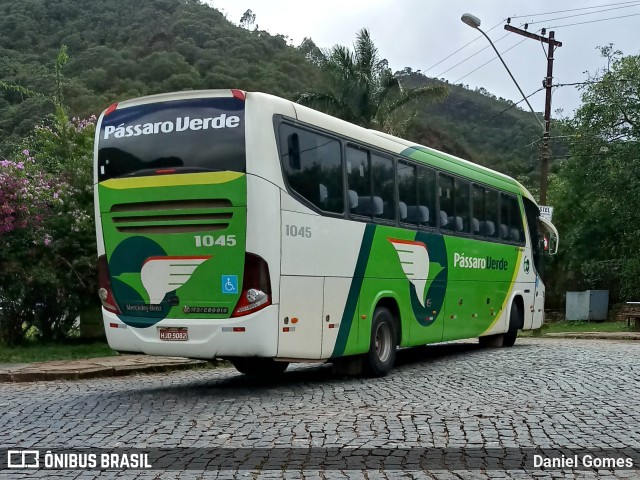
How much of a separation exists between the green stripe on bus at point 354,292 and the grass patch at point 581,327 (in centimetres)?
1596

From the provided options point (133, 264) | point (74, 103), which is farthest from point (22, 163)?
point (74, 103)

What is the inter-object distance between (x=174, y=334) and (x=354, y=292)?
2.64 m

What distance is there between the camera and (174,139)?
10.1m

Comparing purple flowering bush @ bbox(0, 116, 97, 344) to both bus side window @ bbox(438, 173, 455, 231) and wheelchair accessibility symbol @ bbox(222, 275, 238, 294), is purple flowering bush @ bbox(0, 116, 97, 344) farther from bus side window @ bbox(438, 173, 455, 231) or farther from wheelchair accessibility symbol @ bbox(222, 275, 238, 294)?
bus side window @ bbox(438, 173, 455, 231)

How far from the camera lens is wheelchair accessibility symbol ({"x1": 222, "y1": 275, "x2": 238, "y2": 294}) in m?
9.66

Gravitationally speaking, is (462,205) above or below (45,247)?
above

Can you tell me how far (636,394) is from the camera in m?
9.70

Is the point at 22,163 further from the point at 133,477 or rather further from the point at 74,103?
the point at 74,103

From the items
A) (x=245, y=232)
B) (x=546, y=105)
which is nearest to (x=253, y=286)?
(x=245, y=232)

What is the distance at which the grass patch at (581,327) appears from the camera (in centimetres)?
2683

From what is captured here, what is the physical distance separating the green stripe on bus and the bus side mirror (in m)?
1.81

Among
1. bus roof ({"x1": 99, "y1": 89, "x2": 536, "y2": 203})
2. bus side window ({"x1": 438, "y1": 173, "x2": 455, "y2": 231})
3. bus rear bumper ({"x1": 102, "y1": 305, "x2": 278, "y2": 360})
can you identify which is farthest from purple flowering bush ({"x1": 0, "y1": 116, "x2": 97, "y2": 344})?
bus side window ({"x1": 438, "y1": 173, "x2": 455, "y2": 231})

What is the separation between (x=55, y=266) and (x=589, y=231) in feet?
76.0

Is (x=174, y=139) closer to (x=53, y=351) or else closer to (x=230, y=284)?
(x=230, y=284)
